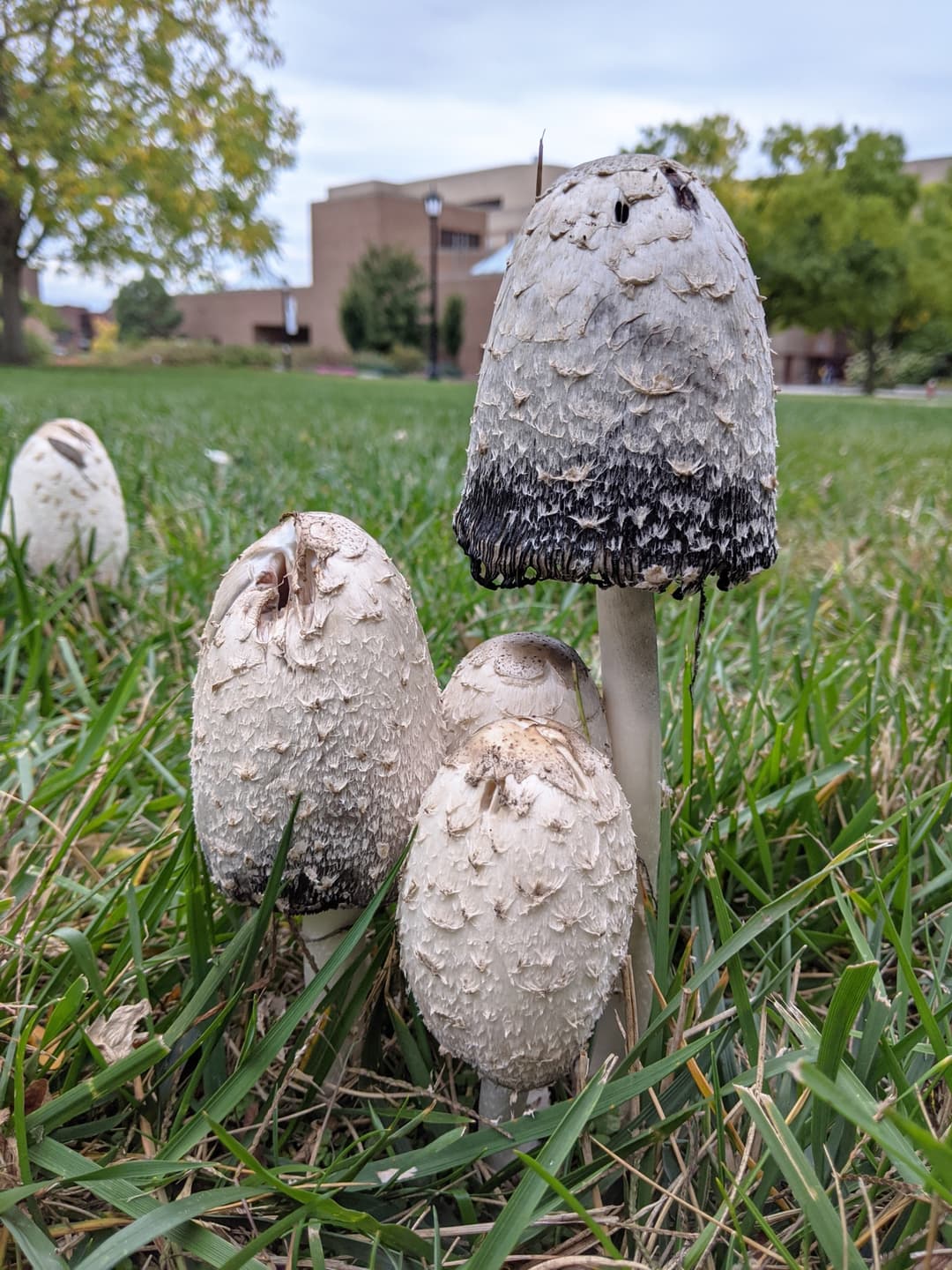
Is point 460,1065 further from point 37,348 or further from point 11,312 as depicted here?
point 37,348

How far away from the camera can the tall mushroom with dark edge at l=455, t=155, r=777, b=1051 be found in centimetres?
114

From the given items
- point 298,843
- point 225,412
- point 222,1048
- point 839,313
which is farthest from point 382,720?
point 839,313

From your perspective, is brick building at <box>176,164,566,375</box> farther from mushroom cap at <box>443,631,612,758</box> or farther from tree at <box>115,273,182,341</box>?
mushroom cap at <box>443,631,612,758</box>

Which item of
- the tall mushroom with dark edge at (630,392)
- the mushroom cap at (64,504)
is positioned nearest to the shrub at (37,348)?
the mushroom cap at (64,504)

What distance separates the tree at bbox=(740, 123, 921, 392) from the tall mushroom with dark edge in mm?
31762

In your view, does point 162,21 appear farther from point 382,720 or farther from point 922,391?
point 922,391

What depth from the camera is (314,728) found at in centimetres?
123

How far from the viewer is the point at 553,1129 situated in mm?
1137

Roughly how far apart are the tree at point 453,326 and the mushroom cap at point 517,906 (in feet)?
162

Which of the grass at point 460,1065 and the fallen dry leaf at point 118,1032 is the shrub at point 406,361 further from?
the fallen dry leaf at point 118,1032

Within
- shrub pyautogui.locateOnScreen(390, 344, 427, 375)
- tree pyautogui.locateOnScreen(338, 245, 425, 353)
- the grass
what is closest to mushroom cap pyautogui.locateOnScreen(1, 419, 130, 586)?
the grass

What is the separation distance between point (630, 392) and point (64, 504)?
7.61ft

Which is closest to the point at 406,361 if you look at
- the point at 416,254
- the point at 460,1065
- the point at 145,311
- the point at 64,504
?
the point at 416,254

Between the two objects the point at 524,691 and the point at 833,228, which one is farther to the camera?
the point at 833,228
